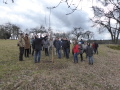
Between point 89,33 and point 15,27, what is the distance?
40.7 m

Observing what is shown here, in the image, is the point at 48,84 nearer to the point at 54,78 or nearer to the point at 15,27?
the point at 54,78

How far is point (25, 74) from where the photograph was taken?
24.5 feet

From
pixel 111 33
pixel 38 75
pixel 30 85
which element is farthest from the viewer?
pixel 111 33

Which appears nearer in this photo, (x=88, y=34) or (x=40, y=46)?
(x=40, y=46)

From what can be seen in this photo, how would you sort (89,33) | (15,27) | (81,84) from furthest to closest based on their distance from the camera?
(89,33), (15,27), (81,84)

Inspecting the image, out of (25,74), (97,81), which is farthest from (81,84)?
(25,74)

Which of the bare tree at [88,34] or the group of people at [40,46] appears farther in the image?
the bare tree at [88,34]

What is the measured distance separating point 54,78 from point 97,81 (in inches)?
82.5

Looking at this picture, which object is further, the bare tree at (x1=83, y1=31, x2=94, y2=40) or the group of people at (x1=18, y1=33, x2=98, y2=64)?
the bare tree at (x1=83, y1=31, x2=94, y2=40)

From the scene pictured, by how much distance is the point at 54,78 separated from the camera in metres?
7.12

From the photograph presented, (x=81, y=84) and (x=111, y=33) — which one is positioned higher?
(x=111, y=33)

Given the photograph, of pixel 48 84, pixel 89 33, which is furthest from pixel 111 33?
pixel 48 84

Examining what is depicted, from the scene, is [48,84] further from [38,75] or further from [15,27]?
[15,27]

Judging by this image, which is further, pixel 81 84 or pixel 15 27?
pixel 15 27
